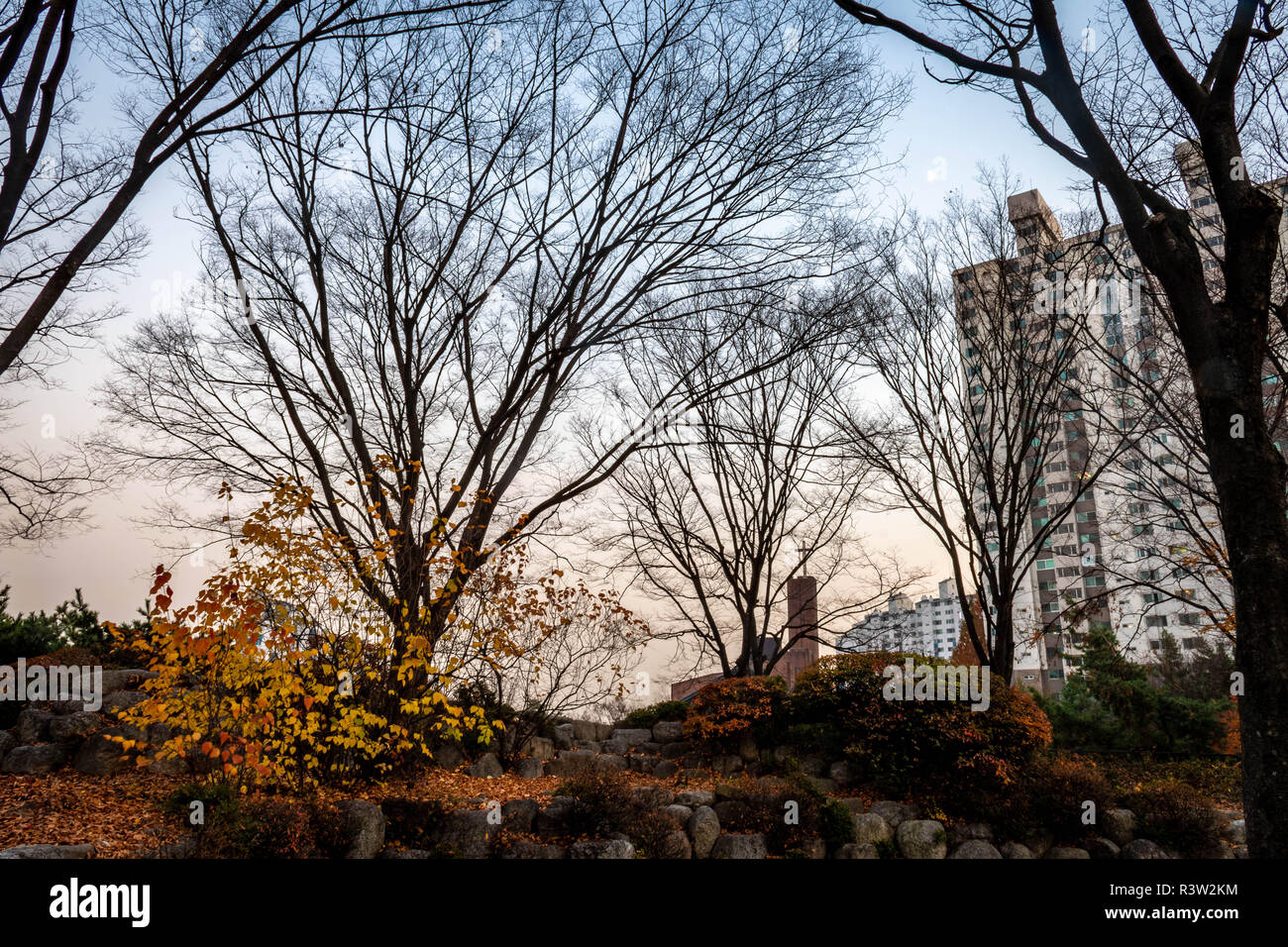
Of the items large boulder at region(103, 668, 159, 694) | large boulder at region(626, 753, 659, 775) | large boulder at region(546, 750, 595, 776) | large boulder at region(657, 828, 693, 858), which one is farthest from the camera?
large boulder at region(626, 753, 659, 775)

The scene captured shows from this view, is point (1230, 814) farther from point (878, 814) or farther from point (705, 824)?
point (705, 824)

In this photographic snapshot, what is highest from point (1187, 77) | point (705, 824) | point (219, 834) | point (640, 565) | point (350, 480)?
point (1187, 77)

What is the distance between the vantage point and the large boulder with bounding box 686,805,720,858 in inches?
279

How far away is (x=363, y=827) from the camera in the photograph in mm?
5805

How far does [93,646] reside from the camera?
1084 centimetres

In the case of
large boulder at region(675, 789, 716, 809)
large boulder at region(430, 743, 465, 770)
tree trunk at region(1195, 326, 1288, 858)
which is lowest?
large boulder at region(675, 789, 716, 809)

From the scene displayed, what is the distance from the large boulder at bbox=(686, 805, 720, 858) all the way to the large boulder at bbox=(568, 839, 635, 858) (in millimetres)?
976

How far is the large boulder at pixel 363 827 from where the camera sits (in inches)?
225

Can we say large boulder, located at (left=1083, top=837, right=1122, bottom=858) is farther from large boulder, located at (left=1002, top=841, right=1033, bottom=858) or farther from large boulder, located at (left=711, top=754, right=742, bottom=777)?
large boulder, located at (left=711, top=754, right=742, bottom=777)

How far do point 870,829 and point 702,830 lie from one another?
1.90 m

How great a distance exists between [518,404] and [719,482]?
605 centimetres

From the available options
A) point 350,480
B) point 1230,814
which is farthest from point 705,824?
point 1230,814

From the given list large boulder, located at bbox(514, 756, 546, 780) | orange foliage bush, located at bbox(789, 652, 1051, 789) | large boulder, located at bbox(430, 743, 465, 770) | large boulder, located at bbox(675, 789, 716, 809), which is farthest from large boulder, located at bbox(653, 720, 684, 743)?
large boulder, located at bbox(430, 743, 465, 770)

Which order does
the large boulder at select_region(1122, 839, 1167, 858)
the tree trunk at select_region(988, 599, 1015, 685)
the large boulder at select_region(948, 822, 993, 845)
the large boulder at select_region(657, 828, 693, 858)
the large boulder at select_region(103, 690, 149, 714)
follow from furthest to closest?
the tree trunk at select_region(988, 599, 1015, 685)
the large boulder at select_region(103, 690, 149, 714)
the large boulder at select_region(948, 822, 993, 845)
the large boulder at select_region(1122, 839, 1167, 858)
the large boulder at select_region(657, 828, 693, 858)
